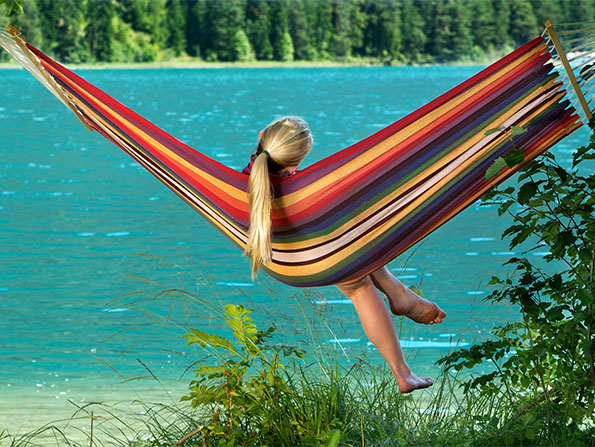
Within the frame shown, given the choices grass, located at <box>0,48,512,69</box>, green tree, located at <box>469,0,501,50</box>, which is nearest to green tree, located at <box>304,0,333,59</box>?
grass, located at <box>0,48,512,69</box>

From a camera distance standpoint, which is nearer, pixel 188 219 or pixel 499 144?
pixel 499 144

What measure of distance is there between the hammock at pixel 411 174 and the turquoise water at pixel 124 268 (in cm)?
29

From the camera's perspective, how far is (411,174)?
2139 millimetres

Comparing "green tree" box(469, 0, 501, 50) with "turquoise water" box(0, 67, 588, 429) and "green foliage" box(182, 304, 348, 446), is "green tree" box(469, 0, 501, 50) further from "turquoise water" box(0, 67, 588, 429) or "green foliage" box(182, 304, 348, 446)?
"green foliage" box(182, 304, 348, 446)

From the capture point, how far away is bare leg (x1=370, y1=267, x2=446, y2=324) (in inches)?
87.4

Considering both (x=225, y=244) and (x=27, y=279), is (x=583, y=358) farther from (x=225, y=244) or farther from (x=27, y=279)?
(x=225, y=244)

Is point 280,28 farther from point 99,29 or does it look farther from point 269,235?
point 269,235

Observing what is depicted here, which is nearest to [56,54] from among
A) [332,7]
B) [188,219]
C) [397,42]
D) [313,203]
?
[332,7]

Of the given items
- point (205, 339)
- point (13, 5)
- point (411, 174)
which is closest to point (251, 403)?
point (205, 339)

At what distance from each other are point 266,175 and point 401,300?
0.50 meters

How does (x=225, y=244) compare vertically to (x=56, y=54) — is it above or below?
below

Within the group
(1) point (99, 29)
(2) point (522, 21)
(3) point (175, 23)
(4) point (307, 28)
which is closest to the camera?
(1) point (99, 29)

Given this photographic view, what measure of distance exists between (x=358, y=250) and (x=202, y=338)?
0.45 m

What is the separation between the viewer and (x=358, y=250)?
2127 mm
